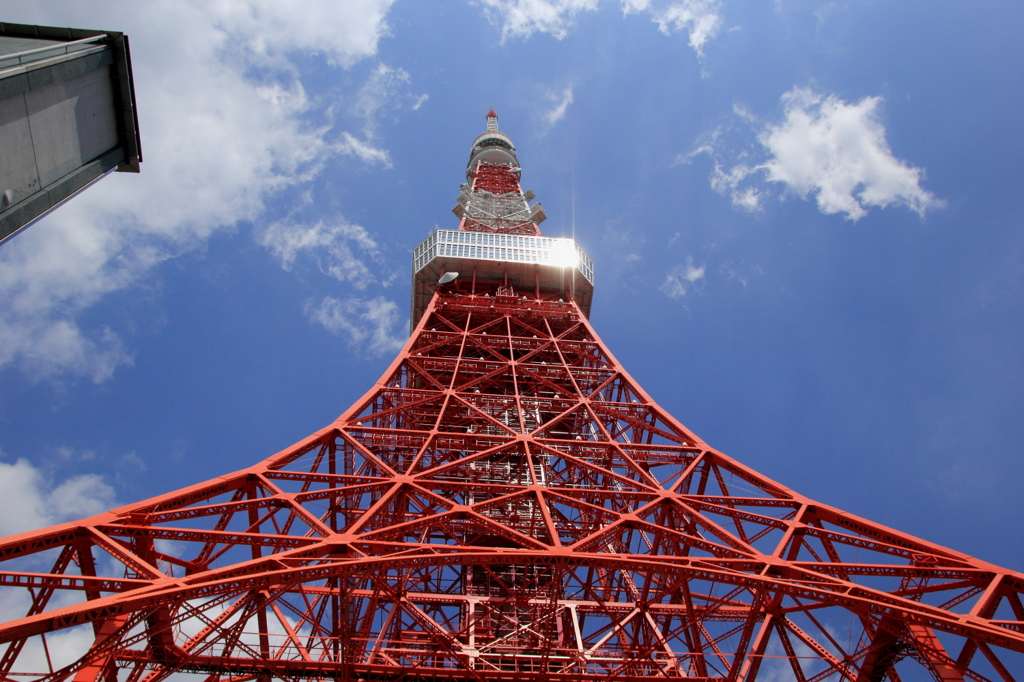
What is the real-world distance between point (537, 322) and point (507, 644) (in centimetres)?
1449

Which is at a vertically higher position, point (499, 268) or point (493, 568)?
point (499, 268)

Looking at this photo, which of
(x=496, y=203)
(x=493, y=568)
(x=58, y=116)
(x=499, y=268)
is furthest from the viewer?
(x=496, y=203)

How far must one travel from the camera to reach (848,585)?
1049 centimetres

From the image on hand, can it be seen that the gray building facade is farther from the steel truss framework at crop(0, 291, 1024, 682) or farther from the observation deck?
the observation deck

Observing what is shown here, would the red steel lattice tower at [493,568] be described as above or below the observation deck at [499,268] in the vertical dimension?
below

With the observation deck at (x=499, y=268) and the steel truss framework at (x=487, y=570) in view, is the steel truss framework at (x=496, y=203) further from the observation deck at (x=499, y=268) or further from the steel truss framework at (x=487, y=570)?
the steel truss framework at (x=487, y=570)

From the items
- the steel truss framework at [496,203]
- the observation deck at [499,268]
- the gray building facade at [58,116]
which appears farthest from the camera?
the steel truss framework at [496,203]

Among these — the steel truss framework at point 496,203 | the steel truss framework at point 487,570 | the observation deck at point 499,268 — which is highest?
the steel truss framework at point 496,203

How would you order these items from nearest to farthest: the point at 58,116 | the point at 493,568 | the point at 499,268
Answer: the point at 58,116
the point at 493,568
the point at 499,268

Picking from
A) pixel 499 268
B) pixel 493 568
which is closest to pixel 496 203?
pixel 499 268

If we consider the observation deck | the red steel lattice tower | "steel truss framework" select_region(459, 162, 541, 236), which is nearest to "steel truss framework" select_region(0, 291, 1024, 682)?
the red steel lattice tower

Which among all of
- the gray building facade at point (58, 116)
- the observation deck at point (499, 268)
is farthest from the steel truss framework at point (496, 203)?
the gray building facade at point (58, 116)

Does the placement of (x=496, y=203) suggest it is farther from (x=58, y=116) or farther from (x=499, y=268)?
(x=58, y=116)

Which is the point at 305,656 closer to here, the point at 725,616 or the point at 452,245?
the point at 725,616
